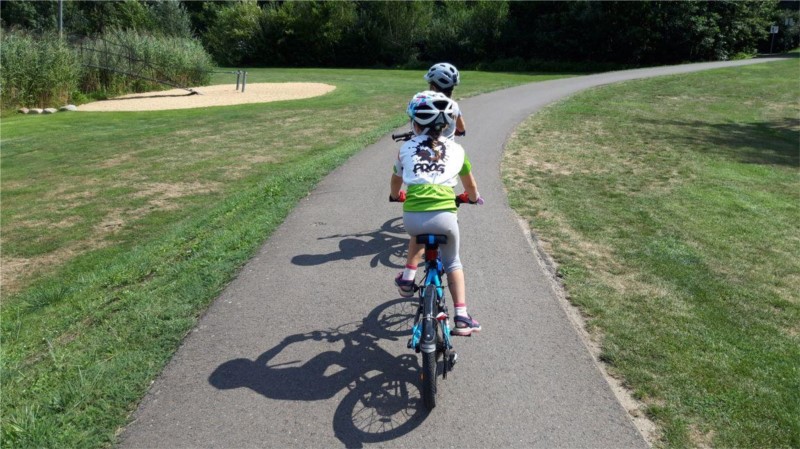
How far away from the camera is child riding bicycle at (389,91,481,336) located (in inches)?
173

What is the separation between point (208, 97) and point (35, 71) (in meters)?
6.93

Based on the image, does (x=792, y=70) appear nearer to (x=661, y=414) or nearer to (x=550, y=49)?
(x=550, y=49)

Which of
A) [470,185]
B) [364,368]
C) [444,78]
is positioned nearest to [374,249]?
[444,78]

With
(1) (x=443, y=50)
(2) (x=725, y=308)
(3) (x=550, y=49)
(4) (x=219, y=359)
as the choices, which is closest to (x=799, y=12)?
(3) (x=550, y=49)

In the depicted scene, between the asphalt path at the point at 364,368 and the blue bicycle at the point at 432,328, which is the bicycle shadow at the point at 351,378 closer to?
the asphalt path at the point at 364,368

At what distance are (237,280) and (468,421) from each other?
317 cm

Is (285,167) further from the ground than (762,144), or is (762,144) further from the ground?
(762,144)

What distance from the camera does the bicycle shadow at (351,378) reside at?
13.2 ft

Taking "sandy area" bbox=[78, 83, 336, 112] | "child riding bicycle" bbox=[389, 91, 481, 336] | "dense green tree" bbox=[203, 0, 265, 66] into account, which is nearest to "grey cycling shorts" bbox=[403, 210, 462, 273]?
"child riding bicycle" bbox=[389, 91, 481, 336]

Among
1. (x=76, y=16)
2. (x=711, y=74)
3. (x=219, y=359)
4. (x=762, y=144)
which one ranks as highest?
(x=76, y=16)

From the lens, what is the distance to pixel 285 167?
13.7 m

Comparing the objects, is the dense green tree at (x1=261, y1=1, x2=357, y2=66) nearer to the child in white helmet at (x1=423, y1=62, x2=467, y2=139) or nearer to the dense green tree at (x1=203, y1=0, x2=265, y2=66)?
the dense green tree at (x1=203, y1=0, x2=265, y2=66)

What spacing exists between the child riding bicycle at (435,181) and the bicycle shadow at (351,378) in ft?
2.01

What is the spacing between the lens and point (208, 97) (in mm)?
29188
